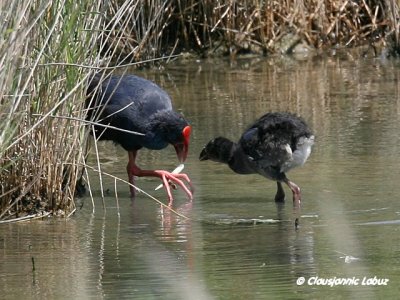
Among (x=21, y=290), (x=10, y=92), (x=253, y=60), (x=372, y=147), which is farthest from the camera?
(x=253, y=60)

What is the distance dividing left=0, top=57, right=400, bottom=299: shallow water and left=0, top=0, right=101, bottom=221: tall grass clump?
0.19 m

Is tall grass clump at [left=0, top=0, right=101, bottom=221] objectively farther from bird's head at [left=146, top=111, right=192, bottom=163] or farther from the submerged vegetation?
bird's head at [left=146, top=111, right=192, bottom=163]

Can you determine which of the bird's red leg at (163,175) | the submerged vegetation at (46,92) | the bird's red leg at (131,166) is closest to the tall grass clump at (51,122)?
the submerged vegetation at (46,92)

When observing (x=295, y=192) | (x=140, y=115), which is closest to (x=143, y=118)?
(x=140, y=115)

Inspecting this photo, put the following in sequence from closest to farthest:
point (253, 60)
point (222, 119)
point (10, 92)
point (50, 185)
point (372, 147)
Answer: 1. point (10, 92)
2. point (50, 185)
3. point (372, 147)
4. point (222, 119)
5. point (253, 60)

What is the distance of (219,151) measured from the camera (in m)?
9.17

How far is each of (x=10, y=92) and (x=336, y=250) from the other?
6.50ft

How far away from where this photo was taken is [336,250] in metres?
6.77

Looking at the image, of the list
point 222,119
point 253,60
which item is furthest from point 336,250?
point 253,60

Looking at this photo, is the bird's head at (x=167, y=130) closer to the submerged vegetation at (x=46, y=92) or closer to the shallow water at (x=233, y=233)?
the shallow water at (x=233, y=233)

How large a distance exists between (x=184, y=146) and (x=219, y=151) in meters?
0.29

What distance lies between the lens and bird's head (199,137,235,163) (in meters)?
9.16

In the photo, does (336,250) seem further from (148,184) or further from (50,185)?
Result: (148,184)

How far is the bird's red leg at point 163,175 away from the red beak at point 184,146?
0.25 m
